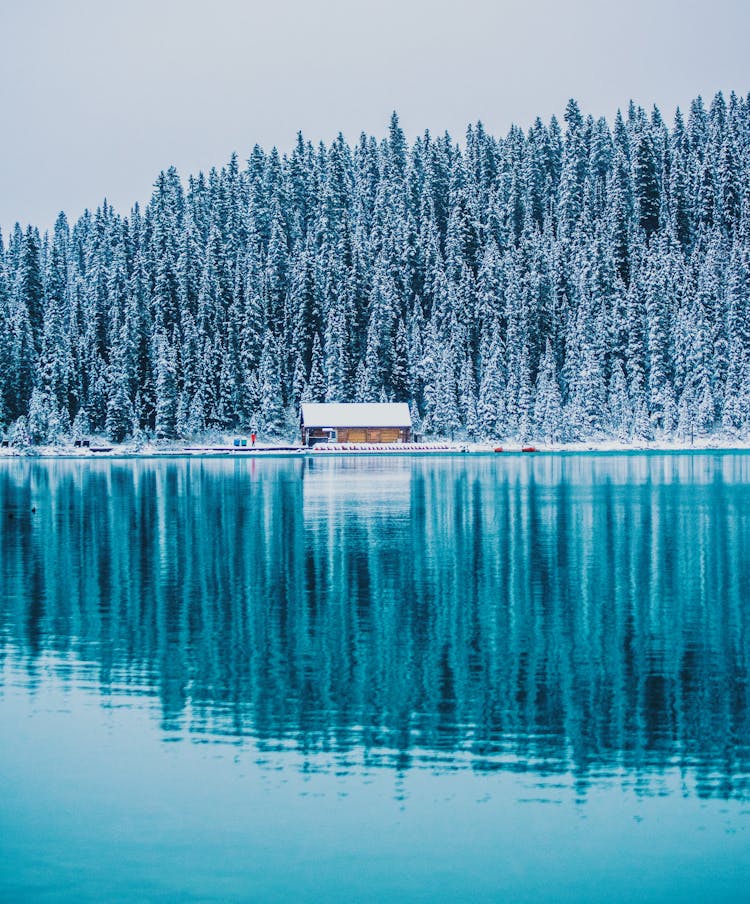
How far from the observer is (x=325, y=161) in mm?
178500

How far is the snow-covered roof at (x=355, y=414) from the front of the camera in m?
132

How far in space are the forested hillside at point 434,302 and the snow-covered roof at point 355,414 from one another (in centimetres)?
396

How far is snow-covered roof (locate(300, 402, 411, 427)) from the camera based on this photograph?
131750 millimetres

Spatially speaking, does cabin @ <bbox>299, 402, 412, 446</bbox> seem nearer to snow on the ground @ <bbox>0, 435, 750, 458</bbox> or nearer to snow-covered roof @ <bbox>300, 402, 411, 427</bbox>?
snow-covered roof @ <bbox>300, 402, 411, 427</bbox>

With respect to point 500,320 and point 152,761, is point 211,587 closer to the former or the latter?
point 152,761

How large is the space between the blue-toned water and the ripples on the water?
0.09m

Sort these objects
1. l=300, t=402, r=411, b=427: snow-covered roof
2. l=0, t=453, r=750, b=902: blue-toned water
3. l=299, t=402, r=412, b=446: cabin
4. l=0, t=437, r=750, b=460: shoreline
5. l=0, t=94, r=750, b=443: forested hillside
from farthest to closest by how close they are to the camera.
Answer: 1. l=0, t=94, r=750, b=443: forested hillside
2. l=299, t=402, r=412, b=446: cabin
3. l=300, t=402, r=411, b=427: snow-covered roof
4. l=0, t=437, r=750, b=460: shoreline
5. l=0, t=453, r=750, b=902: blue-toned water

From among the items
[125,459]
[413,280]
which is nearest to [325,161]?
[413,280]

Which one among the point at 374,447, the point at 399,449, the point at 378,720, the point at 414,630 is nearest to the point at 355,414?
the point at 374,447

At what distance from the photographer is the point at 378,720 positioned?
18219mm

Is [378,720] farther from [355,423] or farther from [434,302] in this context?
[434,302]

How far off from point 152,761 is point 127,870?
3963mm

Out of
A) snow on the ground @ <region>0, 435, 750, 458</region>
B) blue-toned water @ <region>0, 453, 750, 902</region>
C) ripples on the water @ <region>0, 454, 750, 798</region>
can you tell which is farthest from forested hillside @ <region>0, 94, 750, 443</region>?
blue-toned water @ <region>0, 453, 750, 902</region>

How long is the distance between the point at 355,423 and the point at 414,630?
10649cm
